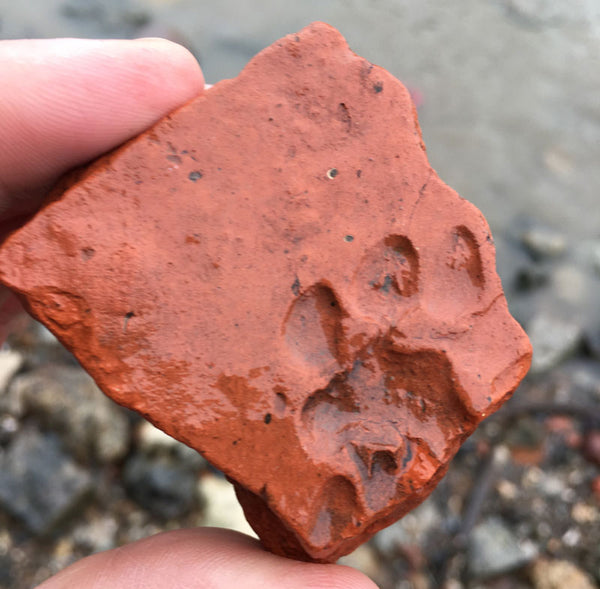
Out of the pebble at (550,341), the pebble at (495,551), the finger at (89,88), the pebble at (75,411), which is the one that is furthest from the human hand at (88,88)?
the pebble at (550,341)

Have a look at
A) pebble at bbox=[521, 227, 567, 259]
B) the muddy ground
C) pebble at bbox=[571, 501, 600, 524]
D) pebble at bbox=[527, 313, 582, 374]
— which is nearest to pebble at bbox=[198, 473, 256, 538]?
the muddy ground

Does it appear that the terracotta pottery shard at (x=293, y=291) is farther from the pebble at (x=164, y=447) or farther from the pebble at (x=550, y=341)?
the pebble at (x=550, y=341)

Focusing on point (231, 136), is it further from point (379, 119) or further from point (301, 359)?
point (301, 359)

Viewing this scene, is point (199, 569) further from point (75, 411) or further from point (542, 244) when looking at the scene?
point (542, 244)

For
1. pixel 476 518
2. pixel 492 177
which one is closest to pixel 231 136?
pixel 476 518

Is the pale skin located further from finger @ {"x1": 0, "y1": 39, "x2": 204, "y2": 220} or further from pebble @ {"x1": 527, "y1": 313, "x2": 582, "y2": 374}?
pebble @ {"x1": 527, "y1": 313, "x2": 582, "y2": 374}

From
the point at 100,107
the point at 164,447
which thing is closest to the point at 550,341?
the point at 164,447

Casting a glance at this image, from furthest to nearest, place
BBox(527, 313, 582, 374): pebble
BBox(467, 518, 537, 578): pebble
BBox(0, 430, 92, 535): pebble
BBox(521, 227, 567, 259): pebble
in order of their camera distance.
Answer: BBox(521, 227, 567, 259): pebble → BBox(527, 313, 582, 374): pebble → BBox(467, 518, 537, 578): pebble → BBox(0, 430, 92, 535): pebble
